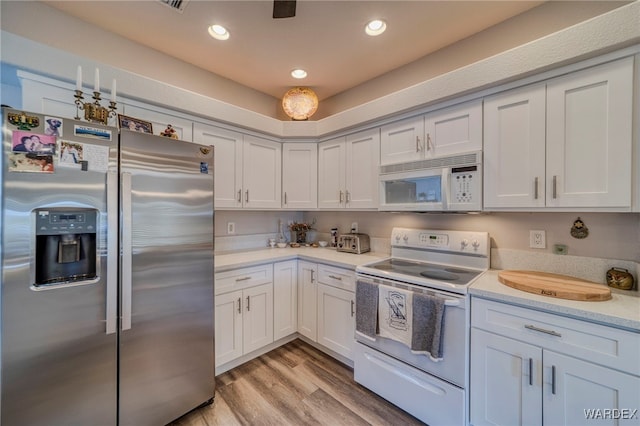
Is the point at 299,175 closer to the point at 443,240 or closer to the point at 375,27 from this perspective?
the point at 375,27

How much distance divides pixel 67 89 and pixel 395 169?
2.41 m

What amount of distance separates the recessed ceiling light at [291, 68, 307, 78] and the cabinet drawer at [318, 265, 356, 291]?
199 cm

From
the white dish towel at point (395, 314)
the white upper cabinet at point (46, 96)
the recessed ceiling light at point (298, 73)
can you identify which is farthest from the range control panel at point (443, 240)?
the white upper cabinet at point (46, 96)

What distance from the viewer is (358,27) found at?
187 centimetres

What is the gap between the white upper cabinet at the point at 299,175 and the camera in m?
2.79

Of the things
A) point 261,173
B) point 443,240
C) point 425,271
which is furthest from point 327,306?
point 261,173

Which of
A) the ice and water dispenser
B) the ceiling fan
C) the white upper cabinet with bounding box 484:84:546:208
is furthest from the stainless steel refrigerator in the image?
the white upper cabinet with bounding box 484:84:546:208

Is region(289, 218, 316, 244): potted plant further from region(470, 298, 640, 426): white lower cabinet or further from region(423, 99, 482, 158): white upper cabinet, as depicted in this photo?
region(470, 298, 640, 426): white lower cabinet

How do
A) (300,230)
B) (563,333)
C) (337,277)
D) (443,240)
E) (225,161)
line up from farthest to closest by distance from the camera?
(300,230)
(225,161)
(337,277)
(443,240)
(563,333)

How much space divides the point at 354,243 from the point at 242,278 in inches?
45.9

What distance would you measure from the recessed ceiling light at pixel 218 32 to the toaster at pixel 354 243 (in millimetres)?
2102

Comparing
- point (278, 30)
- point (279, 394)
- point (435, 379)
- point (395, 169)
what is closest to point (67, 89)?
point (278, 30)

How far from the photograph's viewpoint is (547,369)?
48.0 inches

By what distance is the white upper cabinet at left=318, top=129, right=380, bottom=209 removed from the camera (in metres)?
2.33
